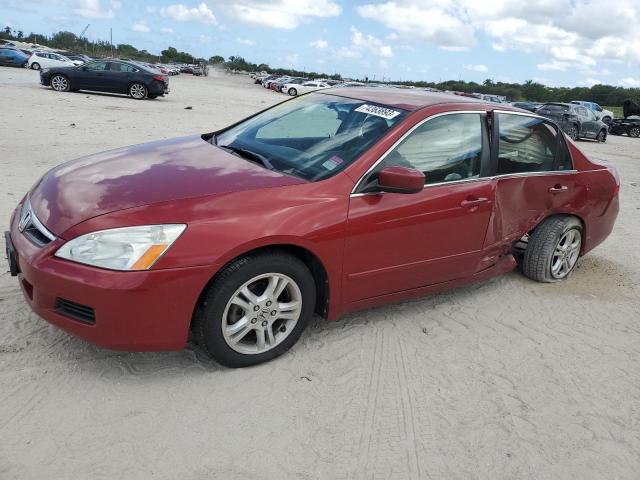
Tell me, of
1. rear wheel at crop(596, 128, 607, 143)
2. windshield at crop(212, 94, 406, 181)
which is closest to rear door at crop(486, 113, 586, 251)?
windshield at crop(212, 94, 406, 181)

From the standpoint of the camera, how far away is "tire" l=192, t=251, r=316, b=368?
2.92 metres

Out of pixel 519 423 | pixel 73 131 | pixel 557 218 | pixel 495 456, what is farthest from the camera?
pixel 73 131

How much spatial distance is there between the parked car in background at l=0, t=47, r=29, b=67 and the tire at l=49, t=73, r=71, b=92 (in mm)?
19263

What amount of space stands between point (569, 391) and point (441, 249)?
1.16 metres

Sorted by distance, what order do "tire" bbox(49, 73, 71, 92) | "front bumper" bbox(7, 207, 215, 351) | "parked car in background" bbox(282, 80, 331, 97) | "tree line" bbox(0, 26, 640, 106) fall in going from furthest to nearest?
"tree line" bbox(0, 26, 640, 106)
"parked car in background" bbox(282, 80, 331, 97)
"tire" bbox(49, 73, 71, 92)
"front bumper" bbox(7, 207, 215, 351)

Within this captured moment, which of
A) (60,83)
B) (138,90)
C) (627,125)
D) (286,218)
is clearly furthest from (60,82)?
(627,125)

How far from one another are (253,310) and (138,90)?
781 inches

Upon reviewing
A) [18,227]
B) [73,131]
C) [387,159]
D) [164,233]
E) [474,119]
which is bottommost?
[73,131]

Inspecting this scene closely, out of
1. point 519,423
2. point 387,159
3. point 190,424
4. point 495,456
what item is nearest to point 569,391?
point 519,423

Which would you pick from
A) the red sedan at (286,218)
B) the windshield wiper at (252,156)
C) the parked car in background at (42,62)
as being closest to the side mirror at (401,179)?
the red sedan at (286,218)

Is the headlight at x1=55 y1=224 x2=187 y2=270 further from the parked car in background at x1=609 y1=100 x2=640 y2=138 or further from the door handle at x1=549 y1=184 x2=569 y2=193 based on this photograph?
the parked car in background at x1=609 y1=100 x2=640 y2=138

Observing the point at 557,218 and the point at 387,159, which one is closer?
the point at 387,159

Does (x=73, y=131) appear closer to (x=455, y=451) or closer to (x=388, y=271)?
(x=388, y=271)

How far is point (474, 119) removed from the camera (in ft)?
13.2
